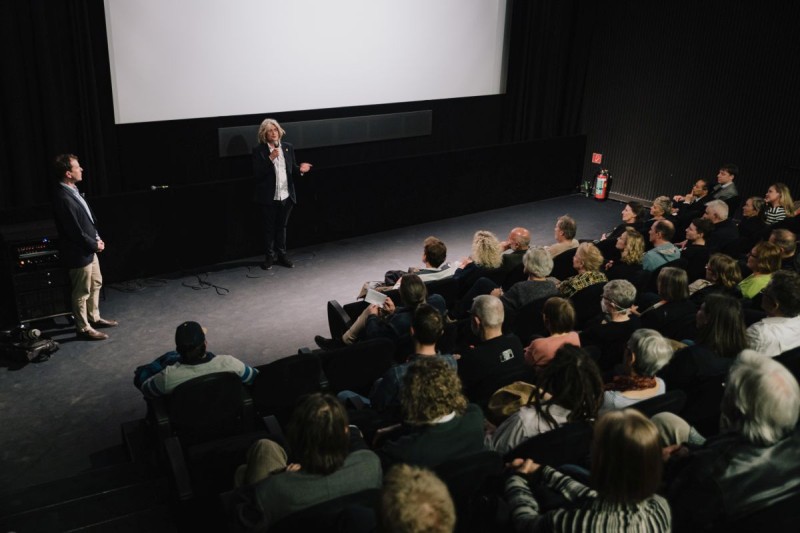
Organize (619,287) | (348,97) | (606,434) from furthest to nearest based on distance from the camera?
(348,97) → (619,287) → (606,434)

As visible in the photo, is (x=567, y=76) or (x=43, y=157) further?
(x=567, y=76)

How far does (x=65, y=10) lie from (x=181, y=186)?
1864 millimetres

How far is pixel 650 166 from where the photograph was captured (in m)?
10.5

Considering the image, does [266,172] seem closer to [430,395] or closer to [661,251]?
[661,251]

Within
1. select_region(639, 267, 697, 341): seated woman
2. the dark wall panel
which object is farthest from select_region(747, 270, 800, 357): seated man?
the dark wall panel

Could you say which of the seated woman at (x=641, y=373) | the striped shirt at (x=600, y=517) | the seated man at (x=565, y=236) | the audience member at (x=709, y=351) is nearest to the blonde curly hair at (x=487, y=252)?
the seated man at (x=565, y=236)

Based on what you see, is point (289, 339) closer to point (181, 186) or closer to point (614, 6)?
point (181, 186)

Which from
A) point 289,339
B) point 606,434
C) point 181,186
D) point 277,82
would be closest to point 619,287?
point 606,434

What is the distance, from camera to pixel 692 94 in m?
9.82

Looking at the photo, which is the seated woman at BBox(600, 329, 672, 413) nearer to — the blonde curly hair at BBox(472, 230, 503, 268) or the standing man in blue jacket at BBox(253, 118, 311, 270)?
the blonde curly hair at BBox(472, 230, 503, 268)

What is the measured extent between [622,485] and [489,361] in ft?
5.31

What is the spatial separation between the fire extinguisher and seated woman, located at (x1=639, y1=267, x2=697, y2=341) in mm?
6299

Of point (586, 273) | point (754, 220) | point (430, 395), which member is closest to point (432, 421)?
point (430, 395)

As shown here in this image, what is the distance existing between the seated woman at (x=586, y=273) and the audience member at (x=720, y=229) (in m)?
1.60
